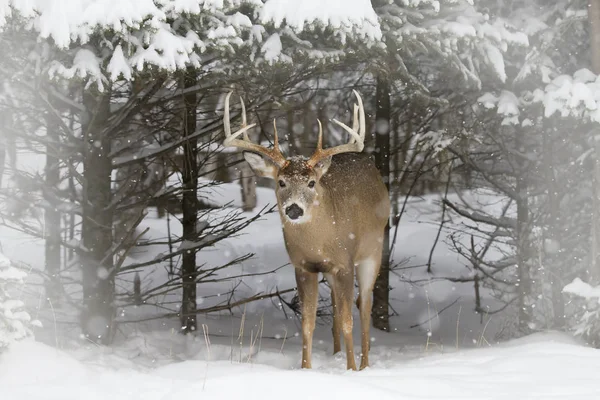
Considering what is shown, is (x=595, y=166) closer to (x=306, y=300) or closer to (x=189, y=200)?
(x=306, y=300)

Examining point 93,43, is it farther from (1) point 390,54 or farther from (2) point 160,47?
(1) point 390,54

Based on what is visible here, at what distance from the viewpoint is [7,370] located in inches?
205

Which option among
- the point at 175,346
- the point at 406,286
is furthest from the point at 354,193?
the point at 406,286

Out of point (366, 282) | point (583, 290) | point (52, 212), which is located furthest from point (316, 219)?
point (52, 212)

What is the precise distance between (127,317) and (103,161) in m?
5.15

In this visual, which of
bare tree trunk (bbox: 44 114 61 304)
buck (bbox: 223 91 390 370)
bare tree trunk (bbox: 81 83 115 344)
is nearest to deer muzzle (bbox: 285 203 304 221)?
buck (bbox: 223 91 390 370)

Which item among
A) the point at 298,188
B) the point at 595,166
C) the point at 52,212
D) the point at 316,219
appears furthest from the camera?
the point at 52,212

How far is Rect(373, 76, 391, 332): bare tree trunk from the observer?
10.7m

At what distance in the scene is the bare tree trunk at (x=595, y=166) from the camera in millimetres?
7203

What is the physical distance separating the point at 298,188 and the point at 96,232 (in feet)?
9.13

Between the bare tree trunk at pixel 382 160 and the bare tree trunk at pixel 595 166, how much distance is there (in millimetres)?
3213

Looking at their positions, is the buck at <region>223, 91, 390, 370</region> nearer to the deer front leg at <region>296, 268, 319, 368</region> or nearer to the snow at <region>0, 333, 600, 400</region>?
the deer front leg at <region>296, 268, 319, 368</region>

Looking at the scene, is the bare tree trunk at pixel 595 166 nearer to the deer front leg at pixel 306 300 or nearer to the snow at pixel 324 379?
the snow at pixel 324 379

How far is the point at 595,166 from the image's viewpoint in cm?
753
